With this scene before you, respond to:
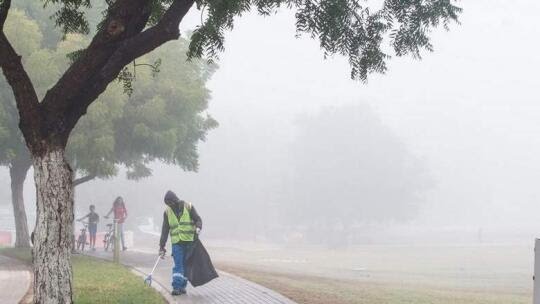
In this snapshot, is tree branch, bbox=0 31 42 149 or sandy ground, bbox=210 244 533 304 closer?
tree branch, bbox=0 31 42 149

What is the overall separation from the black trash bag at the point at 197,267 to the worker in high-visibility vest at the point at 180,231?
0.29 ft

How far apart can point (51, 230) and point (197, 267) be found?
492cm

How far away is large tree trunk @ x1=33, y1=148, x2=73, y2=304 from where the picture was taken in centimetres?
737

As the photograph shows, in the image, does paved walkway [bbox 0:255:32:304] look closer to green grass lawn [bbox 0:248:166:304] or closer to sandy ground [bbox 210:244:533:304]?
green grass lawn [bbox 0:248:166:304]

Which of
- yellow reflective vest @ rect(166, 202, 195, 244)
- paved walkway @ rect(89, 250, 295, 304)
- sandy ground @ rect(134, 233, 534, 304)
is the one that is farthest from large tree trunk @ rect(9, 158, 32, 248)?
yellow reflective vest @ rect(166, 202, 195, 244)

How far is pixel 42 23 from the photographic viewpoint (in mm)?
20391

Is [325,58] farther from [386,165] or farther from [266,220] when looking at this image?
[266,220]

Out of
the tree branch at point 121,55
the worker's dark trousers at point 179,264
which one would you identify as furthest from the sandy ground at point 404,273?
the tree branch at point 121,55

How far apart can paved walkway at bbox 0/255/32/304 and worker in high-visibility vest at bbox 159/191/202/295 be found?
8.76 feet

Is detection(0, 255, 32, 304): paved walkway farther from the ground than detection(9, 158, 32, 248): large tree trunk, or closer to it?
closer to it

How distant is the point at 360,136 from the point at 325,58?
5923 cm

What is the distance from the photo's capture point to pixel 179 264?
39.1ft

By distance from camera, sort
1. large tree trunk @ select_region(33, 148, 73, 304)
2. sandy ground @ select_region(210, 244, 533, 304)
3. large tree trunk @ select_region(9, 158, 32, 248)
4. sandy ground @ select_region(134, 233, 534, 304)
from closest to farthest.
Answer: large tree trunk @ select_region(33, 148, 73, 304) → sandy ground @ select_region(134, 233, 534, 304) → sandy ground @ select_region(210, 244, 533, 304) → large tree trunk @ select_region(9, 158, 32, 248)

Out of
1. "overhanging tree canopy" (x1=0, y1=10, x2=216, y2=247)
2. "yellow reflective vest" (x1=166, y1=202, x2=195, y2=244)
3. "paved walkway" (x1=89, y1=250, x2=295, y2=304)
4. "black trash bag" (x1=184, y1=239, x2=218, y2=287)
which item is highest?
"overhanging tree canopy" (x1=0, y1=10, x2=216, y2=247)
